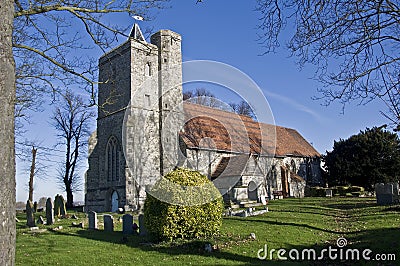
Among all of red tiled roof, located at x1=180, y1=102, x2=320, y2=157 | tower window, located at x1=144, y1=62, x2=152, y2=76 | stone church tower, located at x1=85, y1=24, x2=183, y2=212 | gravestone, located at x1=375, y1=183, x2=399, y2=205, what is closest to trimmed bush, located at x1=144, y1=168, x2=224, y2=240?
gravestone, located at x1=375, y1=183, x2=399, y2=205

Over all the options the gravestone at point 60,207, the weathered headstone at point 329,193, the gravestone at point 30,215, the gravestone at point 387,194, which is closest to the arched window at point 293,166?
the weathered headstone at point 329,193

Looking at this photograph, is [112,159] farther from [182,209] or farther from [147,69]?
[182,209]

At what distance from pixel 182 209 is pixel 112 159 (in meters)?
18.9

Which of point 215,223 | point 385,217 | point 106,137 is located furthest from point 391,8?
point 106,137

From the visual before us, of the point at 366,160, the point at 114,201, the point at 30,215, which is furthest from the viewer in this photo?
the point at 366,160

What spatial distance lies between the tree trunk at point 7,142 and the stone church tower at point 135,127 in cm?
2166

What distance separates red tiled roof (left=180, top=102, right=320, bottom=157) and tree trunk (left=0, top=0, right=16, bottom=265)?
2293 cm

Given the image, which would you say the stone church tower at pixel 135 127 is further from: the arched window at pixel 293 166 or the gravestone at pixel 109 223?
the arched window at pixel 293 166

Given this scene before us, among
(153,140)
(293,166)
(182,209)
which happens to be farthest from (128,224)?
(293,166)

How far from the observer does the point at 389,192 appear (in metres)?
19.2

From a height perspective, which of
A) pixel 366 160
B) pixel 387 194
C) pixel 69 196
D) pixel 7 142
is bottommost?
pixel 69 196

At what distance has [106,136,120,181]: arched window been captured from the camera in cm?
2736

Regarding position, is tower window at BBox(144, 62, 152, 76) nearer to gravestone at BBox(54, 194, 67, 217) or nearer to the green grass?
gravestone at BBox(54, 194, 67, 217)

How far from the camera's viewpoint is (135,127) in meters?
27.0
